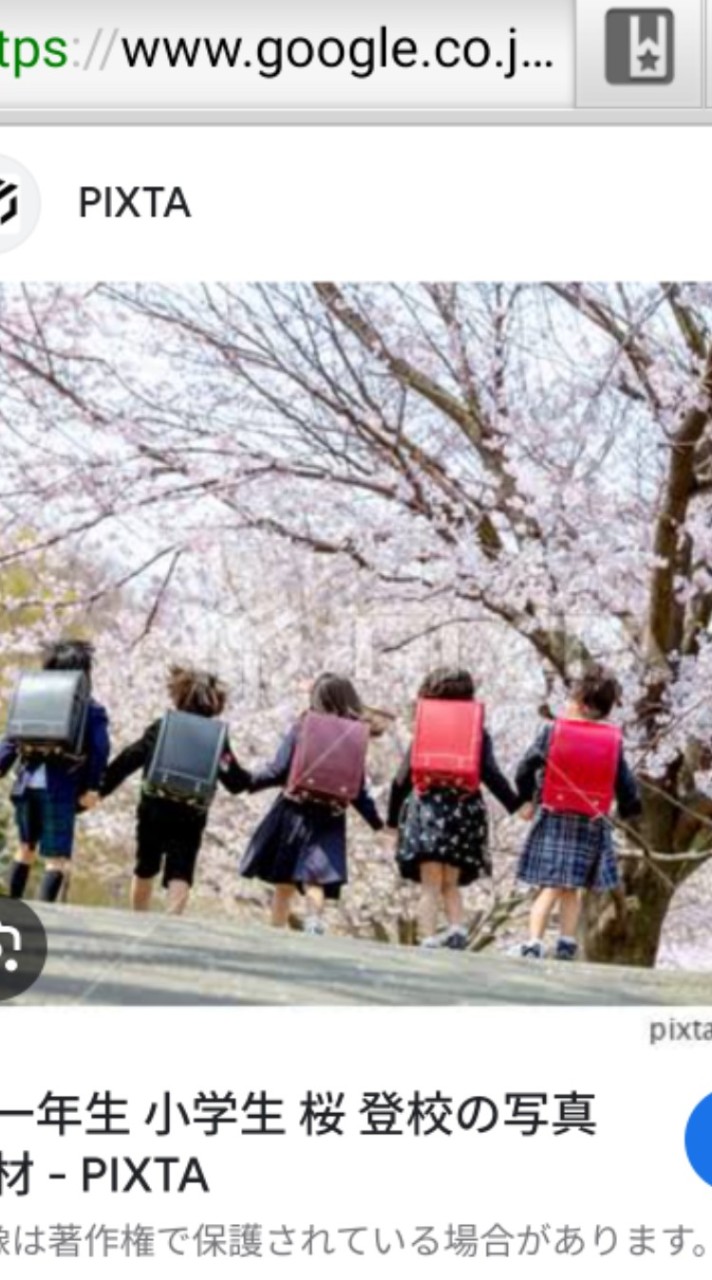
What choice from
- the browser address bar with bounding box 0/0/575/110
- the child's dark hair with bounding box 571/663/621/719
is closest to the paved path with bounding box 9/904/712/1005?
the child's dark hair with bounding box 571/663/621/719

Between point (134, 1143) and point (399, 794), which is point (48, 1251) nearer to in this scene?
point (134, 1143)

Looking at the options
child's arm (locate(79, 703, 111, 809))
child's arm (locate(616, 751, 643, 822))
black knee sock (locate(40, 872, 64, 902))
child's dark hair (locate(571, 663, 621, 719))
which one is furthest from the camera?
child's dark hair (locate(571, 663, 621, 719))

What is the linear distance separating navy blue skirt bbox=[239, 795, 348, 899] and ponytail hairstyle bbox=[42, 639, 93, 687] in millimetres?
515

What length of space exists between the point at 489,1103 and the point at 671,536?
250cm

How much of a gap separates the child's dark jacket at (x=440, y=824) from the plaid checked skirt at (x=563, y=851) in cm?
9

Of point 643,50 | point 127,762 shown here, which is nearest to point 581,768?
point 127,762

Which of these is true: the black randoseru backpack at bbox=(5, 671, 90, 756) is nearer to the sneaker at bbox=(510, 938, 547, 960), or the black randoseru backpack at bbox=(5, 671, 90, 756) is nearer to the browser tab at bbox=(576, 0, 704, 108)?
the sneaker at bbox=(510, 938, 547, 960)

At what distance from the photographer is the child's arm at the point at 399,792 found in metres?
4.23

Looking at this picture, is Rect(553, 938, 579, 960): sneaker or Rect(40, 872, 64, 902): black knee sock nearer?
Rect(40, 872, 64, 902): black knee sock

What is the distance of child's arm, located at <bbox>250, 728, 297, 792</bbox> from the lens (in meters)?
4.14

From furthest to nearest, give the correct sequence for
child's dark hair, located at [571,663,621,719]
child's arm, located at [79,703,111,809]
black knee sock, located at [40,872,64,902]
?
child's dark hair, located at [571,663,621,719] < child's arm, located at [79,703,111,809] < black knee sock, located at [40,872,64,902]

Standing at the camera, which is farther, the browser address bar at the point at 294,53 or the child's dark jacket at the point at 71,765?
the child's dark jacket at the point at 71,765
